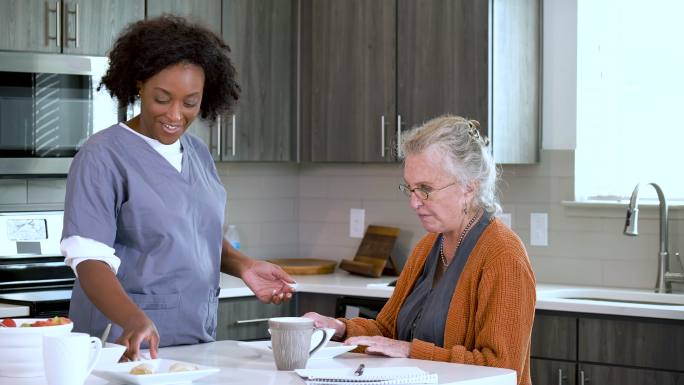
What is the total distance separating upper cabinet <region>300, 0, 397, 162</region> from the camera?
14.9 ft

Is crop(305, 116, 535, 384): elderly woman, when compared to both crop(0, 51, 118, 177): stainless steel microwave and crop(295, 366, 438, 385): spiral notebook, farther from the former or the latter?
crop(0, 51, 118, 177): stainless steel microwave

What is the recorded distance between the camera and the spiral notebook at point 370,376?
7.24 feet

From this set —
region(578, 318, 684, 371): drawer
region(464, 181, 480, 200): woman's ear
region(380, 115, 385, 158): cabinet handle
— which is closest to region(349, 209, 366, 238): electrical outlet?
region(380, 115, 385, 158): cabinet handle

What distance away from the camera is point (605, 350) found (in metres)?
3.69

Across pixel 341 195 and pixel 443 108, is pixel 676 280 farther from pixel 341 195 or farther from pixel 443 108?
pixel 341 195

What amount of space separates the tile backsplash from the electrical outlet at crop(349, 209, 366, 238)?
0.02 m

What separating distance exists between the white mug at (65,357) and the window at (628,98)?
9.19ft

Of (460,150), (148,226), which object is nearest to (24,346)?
(148,226)

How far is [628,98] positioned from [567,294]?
0.82 m

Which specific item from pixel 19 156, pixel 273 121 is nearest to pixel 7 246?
pixel 19 156

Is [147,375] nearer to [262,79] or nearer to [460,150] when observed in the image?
[460,150]

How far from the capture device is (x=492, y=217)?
278 cm

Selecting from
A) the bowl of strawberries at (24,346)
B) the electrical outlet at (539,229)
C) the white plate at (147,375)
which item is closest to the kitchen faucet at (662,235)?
the electrical outlet at (539,229)

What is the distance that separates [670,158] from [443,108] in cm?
89
